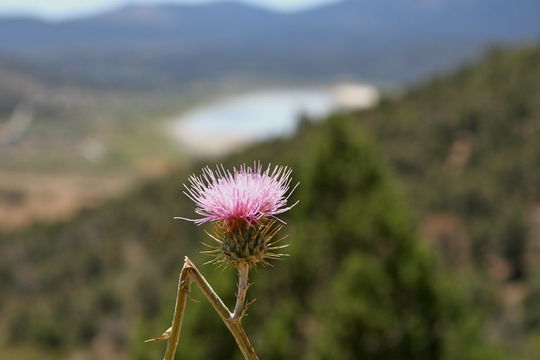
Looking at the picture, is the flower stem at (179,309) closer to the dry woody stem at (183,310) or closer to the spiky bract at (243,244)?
the dry woody stem at (183,310)

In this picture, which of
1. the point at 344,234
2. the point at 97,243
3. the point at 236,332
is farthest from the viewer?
the point at 97,243

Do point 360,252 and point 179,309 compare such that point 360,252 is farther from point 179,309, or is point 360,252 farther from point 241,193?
point 179,309

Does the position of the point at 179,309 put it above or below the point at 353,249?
above

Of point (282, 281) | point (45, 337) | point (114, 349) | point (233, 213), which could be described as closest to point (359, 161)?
point (282, 281)

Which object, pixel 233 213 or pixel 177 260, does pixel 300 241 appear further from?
pixel 177 260

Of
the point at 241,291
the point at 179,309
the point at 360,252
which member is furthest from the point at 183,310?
the point at 360,252

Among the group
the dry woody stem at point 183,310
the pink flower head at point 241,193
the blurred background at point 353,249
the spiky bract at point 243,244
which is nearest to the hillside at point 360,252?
the blurred background at point 353,249
